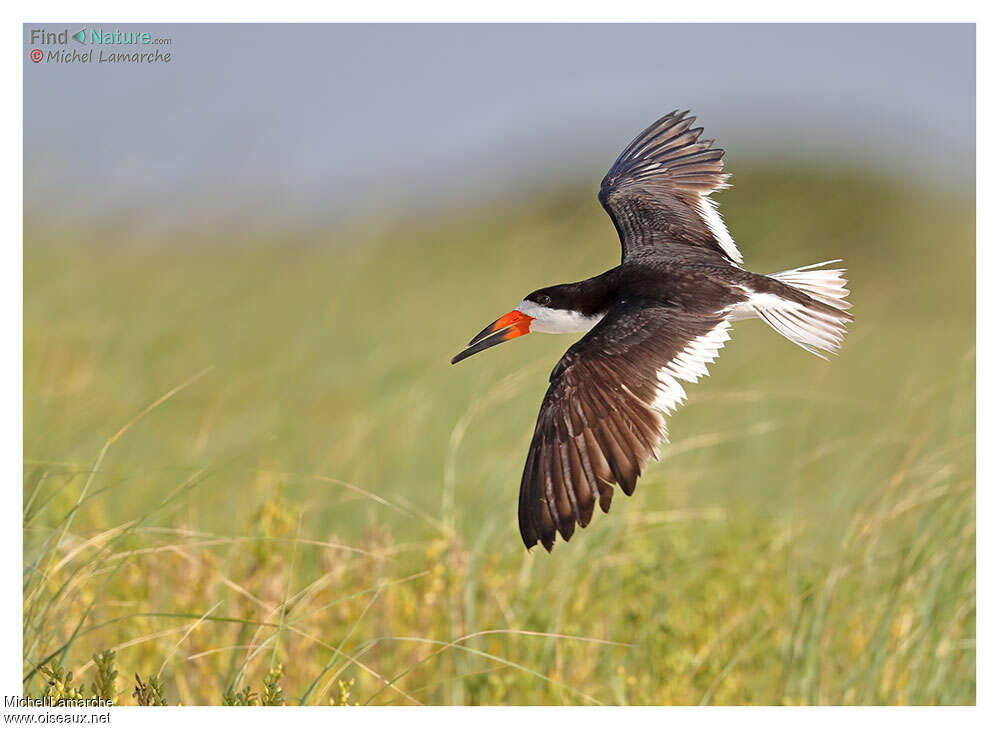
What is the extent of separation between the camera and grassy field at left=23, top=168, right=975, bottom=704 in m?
3.60

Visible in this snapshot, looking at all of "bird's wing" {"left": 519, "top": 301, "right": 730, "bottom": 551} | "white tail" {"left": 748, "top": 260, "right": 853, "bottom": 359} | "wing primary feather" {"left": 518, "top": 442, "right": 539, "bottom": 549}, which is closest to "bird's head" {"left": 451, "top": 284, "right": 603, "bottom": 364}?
"bird's wing" {"left": 519, "top": 301, "right": 730, "bottom": 551}

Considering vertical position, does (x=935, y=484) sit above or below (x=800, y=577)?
above

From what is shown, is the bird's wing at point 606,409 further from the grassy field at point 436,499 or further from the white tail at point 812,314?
the grassy field at point 436,499

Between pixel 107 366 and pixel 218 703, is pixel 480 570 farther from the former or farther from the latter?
pixel 107 366

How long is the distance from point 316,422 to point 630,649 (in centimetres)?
237

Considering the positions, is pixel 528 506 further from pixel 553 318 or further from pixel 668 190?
pixel 668 190

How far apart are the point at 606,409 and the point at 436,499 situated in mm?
2401

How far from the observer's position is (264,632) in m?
3.63

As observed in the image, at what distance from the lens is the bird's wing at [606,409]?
2.48 m

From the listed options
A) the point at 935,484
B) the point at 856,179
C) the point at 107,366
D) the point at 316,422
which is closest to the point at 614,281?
the point at 935,484

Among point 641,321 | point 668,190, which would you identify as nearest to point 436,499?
point 668,190

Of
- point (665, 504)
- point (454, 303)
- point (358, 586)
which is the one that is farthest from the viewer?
point (454, 303)

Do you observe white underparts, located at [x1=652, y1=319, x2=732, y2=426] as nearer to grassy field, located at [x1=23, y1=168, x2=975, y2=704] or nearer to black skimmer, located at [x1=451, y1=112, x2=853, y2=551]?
black skimmer, located at [x1=451, y1=112, x2=853, y2=551]

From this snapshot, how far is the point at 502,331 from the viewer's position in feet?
10.0
